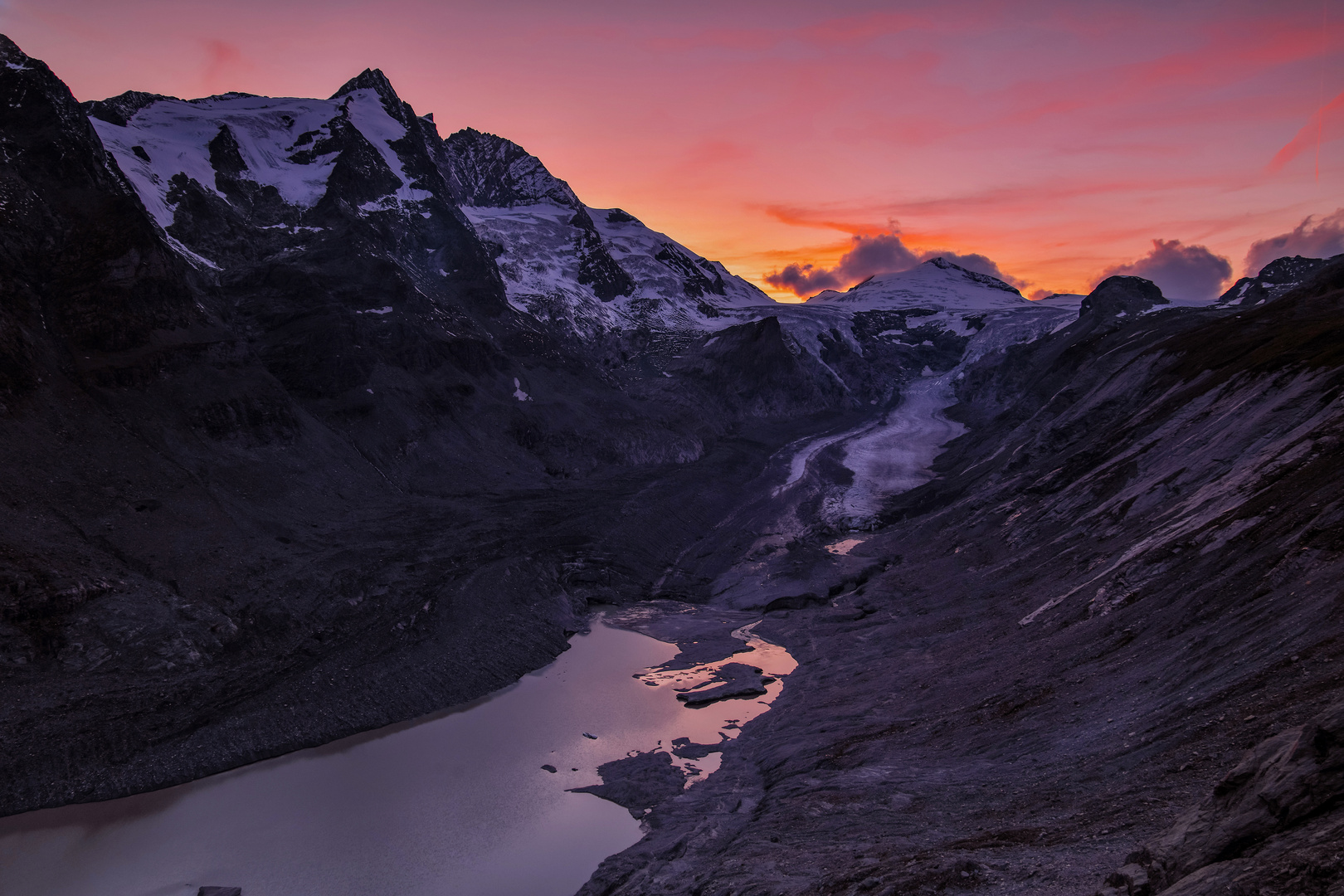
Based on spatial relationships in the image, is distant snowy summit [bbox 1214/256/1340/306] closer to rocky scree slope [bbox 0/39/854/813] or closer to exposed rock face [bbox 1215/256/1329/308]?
exposed rock face [bbox 1215/256/1329/308]

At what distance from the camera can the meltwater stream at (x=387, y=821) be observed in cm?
2400

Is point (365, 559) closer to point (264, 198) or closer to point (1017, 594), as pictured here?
point (1017, 594)

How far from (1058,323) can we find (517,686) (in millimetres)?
154322

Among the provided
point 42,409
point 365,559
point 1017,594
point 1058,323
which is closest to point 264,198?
point 42,409

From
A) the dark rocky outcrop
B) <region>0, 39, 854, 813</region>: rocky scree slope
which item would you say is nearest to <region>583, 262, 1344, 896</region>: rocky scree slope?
the dark rocky outcrop

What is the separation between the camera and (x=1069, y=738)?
2077 centimetres

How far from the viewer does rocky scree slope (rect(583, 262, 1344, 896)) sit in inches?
527

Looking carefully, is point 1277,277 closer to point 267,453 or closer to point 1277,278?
point 1277,278

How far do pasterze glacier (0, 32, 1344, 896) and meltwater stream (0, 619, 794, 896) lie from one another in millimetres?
160

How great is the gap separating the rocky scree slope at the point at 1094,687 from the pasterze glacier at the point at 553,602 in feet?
0.46

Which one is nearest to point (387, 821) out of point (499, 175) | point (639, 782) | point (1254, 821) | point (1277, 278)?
point (639, 782)

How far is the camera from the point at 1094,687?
Result: 23188 millimetres

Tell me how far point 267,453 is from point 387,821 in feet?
130

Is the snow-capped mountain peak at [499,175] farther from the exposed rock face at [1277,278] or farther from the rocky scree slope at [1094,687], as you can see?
the rocky scree slope at [1094,687]
